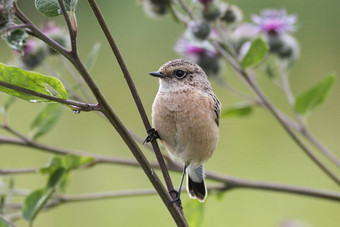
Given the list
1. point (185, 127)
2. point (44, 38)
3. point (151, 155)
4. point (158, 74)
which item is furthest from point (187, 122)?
point (151, 155)

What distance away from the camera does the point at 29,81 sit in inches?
53.4

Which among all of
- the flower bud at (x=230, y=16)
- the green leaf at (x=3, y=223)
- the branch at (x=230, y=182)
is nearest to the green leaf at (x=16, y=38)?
the green leaf at (x=3, y=223)

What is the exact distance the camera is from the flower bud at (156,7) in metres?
2.84

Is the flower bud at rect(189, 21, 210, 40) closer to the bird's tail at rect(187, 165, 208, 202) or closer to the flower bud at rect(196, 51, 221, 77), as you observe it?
the flower bud at rect(196, 51, 221, 77)

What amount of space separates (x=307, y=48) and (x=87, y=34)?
103 inches

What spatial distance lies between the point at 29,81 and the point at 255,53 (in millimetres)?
1081

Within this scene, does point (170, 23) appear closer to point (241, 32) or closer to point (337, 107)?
point (337, 107)

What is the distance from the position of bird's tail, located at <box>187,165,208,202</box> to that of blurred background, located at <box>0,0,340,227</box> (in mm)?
2254

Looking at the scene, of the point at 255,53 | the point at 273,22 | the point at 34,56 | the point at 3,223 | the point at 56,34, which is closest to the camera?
the point at 3,223

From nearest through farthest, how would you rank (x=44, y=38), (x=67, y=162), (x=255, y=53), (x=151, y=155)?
(x=44, y=38)
(x=67, y=162)
(x=255, y=53)
(x=151, y=155)

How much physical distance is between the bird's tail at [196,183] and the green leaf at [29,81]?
0.98m

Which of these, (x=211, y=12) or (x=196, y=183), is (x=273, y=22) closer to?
(x=211, y=12)

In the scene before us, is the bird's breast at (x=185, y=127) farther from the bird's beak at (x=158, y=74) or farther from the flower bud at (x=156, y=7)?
the flower bud at (x=156, y=7)

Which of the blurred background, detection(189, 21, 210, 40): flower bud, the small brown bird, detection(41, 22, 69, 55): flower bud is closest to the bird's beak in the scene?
the small brown bird
